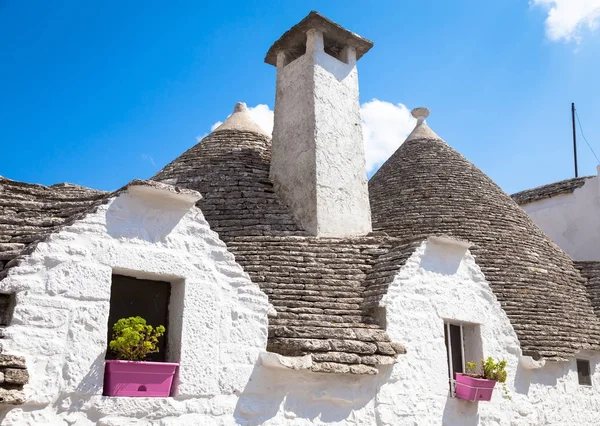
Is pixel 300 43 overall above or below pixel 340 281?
above

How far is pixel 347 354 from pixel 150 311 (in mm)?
2188

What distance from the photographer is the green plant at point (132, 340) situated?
5711 millimetres

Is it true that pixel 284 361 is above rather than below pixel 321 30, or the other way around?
below

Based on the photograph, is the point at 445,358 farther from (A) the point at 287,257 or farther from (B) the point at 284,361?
(B) the point at 284,361

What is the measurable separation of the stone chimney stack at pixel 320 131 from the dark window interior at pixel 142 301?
386 centimetres

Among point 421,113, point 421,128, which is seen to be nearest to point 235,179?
point 421,128

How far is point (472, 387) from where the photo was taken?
8.24 metres

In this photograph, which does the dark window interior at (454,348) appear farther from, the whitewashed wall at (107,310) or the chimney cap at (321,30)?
the chimney cap at (321,30)

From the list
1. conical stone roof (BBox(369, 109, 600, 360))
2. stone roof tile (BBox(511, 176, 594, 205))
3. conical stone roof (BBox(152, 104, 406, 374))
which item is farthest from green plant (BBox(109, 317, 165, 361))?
stone roof tile (BBox(511, 176, 594, 205))

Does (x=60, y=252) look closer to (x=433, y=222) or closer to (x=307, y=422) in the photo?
(x=307, y=422)

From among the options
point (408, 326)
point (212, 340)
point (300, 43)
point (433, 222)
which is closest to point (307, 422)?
point (212, 340)

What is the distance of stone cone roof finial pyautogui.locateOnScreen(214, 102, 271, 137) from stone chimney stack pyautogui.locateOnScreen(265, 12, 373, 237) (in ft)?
3.70

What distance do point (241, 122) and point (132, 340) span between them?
25.0 feet

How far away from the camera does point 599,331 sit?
10.9m
